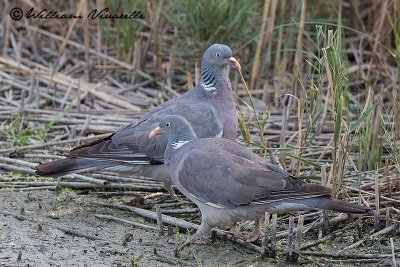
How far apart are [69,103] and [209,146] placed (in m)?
2.74

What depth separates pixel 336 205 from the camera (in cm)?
420

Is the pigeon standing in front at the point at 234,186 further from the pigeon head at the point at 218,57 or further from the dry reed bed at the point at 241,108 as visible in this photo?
the pigeon head at the point at 218,57

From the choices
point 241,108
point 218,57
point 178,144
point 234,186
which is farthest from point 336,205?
point 241,108

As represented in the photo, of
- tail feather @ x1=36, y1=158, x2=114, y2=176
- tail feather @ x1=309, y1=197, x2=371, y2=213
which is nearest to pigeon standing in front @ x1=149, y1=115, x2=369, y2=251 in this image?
tail feather @ x1=309, y1=197, x2=371, y2=213

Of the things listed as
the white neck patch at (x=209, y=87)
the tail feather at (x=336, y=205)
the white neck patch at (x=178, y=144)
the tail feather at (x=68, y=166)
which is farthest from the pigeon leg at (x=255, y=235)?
the white neck patch at (x=209, y=87)

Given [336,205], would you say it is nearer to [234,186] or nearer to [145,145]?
[234,186]

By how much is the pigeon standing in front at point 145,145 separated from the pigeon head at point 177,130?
1.32 ft

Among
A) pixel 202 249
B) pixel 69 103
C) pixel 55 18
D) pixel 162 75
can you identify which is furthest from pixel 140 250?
pixel 55 18

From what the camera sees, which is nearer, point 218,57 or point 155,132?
point 155,132

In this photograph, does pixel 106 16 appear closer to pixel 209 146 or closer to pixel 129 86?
pixel 129 86

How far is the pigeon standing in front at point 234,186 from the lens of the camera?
4309 millimetres

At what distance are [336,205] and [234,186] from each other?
0.54 meters

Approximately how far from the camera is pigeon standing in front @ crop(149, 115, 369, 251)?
→ 431 centimetres

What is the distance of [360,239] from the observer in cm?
475
